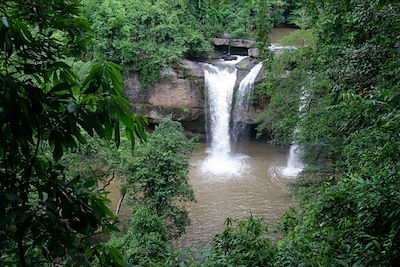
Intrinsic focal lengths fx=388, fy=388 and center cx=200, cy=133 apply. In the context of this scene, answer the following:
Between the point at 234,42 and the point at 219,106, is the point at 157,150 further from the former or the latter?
the point at 234,42

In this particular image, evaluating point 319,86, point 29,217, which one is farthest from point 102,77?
point 319,86

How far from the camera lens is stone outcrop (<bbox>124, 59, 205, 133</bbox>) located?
15.3 m

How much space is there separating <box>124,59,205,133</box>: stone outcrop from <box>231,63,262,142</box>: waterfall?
151 centimetres

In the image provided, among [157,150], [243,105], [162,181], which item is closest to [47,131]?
[162,181]

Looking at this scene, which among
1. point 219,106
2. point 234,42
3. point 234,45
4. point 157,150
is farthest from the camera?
point 234,45

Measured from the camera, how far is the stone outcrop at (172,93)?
15.3 m

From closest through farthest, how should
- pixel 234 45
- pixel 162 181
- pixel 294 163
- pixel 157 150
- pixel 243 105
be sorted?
pixel 162 181
pixel 157 150
pixel 294 163
pixel 243 105
pixel 234 45

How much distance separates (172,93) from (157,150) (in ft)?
23.2

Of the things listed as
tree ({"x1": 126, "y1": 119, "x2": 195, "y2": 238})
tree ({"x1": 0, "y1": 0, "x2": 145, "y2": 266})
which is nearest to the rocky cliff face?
tree ({"x1": 126, "y1": 119, "x2": 195, "y2": 238})

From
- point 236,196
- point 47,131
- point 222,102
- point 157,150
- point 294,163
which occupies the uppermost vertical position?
point 47,131

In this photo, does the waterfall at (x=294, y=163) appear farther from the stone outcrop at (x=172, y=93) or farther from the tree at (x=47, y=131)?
the tree at (x=47, y=131)

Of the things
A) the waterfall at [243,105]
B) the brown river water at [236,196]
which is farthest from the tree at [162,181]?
the waterfall at [243,105]

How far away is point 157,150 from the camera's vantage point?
8555 mm

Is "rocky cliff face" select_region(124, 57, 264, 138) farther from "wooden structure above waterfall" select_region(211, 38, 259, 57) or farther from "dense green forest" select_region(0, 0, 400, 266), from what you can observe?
"dense green forest" select_region(0, 0, 400, 266)
